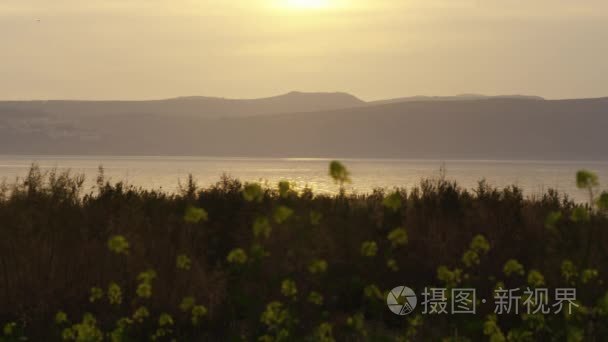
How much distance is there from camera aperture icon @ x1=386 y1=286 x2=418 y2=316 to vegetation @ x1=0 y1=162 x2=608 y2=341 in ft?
0.54

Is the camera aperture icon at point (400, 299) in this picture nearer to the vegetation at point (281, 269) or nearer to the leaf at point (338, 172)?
the vegetation at point (281, 269)

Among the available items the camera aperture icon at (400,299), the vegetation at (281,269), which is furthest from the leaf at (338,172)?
the camera aperture icon at (400,299)

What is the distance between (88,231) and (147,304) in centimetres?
230

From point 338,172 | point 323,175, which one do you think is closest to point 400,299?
point 338,172

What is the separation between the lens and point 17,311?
822 cm

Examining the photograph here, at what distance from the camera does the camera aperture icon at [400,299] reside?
24.2 feet

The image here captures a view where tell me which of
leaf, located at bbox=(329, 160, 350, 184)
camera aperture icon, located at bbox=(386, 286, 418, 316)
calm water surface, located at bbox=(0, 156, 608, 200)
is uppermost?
leaf, located at bbox=(329, 160, 350, 184)

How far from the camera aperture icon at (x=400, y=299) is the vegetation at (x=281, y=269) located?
0.54 feet

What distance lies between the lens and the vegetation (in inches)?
282

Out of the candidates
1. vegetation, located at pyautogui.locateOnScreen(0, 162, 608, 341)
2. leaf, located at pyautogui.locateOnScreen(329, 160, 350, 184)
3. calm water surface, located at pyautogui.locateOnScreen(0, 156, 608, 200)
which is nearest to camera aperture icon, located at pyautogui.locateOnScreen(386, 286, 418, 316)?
vegetation, located at pyautogui.locateOnScreen(0, 162, 608, 341)

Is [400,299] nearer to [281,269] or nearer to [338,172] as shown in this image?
[338,172]

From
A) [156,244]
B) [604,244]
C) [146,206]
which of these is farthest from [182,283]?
[604,244]

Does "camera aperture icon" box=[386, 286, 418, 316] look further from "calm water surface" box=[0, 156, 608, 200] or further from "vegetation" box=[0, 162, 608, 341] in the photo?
"calm water surface" box=[0, 156, 608, 200]

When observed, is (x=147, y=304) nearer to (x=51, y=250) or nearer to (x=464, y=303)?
(x=51, y=250)
